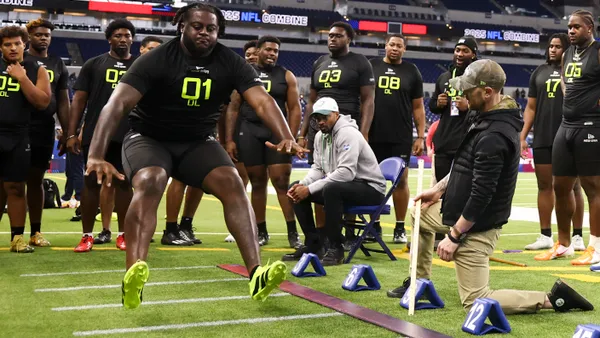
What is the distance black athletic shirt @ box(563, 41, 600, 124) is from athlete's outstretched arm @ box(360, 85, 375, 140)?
2.00 metres

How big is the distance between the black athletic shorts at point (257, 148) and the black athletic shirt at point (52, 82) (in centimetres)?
194

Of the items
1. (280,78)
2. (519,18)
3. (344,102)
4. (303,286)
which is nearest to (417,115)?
(344,102)

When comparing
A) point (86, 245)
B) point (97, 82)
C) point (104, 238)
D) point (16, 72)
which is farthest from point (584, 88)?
point (16, 72)

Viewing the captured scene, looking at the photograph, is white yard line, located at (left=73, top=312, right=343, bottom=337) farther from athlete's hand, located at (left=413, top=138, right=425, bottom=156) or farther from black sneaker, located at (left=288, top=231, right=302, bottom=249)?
athlete's hand, located at (left=413, top=138, right=425, bottom=156)

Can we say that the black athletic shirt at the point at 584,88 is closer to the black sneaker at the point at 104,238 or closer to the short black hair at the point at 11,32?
the black sneaker at the point at 104,238

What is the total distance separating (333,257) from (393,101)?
102 inches

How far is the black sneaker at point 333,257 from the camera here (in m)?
6.82

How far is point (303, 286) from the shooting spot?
566 cm

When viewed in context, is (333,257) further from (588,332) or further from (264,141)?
(588,332)

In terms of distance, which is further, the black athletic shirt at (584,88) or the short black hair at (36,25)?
the short black hair at (36,25)

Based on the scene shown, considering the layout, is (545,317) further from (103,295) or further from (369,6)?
(369,6)

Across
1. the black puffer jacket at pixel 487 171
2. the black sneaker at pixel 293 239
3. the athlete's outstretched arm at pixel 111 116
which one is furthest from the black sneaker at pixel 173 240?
the black puffer jacket at pixel 487 171

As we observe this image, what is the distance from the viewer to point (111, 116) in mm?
4637

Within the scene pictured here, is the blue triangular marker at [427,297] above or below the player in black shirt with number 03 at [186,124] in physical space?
below
